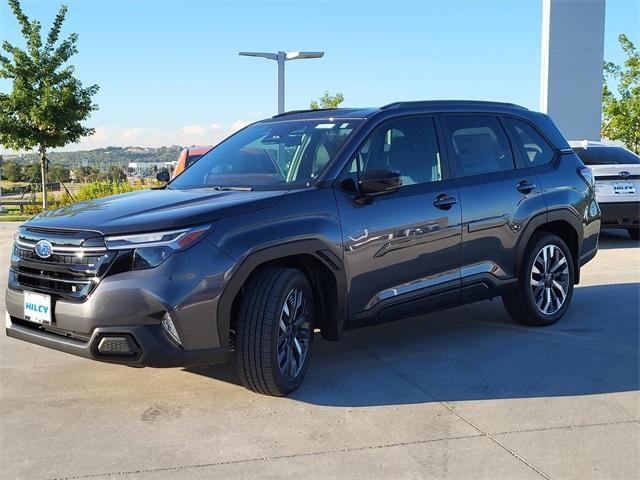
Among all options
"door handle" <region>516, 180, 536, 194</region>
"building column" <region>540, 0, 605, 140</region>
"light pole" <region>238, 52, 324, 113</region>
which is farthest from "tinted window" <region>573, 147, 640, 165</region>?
"light pole" <region>238, 52, 324, 113</region>

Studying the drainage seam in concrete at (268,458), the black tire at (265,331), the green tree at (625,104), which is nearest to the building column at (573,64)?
the green tree at (625,104)

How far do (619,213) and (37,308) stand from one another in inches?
369

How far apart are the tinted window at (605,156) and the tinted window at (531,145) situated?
5.66 m

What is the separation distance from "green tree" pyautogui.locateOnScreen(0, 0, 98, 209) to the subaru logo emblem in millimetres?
17556

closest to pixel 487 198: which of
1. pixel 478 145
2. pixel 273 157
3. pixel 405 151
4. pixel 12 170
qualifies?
pixel 478 145

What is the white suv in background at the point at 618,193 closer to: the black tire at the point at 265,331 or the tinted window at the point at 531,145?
the tinted window at the point at 531,145

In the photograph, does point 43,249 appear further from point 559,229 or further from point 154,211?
point 559,229

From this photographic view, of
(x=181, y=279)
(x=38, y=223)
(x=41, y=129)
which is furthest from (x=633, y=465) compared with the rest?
(x=41, y=129)

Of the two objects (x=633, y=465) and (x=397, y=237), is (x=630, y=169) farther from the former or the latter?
(x=633, y=465)

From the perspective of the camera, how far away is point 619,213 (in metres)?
11.3

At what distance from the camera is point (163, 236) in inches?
160

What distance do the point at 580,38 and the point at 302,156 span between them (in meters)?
20.3

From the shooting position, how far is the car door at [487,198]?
561 centimetres

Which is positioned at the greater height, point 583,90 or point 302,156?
point 583,90
